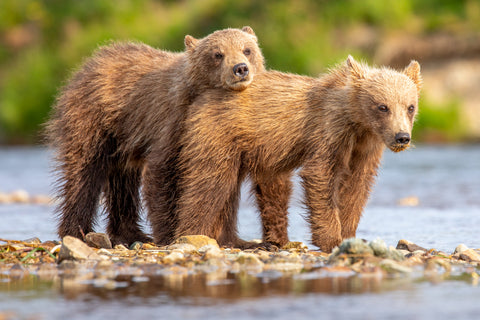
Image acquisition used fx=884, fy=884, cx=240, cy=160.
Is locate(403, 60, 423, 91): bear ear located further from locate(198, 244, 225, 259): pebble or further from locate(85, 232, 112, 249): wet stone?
locate(85, 232, 112, 249): wet stone

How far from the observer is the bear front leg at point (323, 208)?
727 centimetres

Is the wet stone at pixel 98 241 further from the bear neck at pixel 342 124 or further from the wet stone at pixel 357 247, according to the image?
the wet stone at pixel 357 247

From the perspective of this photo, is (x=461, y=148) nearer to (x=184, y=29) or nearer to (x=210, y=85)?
→ (x=184, y=29)

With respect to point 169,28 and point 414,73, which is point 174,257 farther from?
point 169,28

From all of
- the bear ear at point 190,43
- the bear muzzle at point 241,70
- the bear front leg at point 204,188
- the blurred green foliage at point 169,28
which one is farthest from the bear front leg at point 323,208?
the blurred green foliage at point 169,28

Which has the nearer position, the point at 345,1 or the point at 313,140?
the point at 313,140

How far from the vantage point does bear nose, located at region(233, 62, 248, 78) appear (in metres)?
7.67

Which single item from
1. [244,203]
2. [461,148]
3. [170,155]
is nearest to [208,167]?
[170,155]

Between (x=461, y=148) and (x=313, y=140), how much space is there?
39.0 ft

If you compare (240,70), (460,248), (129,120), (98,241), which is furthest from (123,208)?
(460,248)

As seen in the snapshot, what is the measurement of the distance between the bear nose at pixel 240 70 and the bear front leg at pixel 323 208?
105 cm

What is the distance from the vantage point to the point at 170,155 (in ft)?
26.1

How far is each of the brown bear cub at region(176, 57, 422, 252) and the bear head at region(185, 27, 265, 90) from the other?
0.15 m

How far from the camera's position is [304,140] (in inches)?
299
